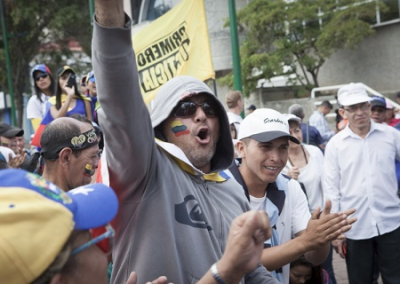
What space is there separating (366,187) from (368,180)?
0.08 metres

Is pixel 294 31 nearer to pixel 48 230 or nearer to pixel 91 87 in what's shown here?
pixel 91 87

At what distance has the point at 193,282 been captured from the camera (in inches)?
96.2

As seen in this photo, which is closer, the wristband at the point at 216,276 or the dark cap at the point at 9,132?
the wristband at the point at 216,276

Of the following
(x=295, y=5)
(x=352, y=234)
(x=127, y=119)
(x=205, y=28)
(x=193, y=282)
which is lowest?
(x=352, y=234)

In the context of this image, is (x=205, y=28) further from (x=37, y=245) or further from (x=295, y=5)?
(x=295, y=5)

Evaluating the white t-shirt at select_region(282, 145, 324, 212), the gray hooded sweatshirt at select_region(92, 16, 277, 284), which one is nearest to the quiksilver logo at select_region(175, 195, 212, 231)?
the gray hooded sweatshirt at select_region(92, 16, 277, 284)

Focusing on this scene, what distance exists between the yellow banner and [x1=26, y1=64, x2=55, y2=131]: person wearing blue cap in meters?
1.14

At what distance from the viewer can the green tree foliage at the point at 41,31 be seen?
2316 cm

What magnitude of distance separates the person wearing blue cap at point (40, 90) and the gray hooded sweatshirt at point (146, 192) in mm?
5099

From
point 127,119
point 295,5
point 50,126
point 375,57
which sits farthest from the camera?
point 375,57

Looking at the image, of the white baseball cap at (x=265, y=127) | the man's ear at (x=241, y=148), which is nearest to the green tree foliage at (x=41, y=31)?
the man's ear at (x=241, y=148)

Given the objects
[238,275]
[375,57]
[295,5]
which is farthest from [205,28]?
[375,57]

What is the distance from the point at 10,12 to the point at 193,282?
74.8 feet

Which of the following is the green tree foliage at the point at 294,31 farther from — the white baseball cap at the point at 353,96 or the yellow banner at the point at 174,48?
the white baseball cap at the point at 353,96
